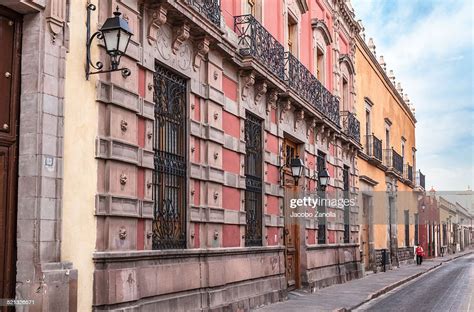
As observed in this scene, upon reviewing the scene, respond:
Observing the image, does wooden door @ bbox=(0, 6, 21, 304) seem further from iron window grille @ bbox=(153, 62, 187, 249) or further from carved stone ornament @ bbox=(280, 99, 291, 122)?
carved stone ornament @ bbox=(280, 99, 291, 122)

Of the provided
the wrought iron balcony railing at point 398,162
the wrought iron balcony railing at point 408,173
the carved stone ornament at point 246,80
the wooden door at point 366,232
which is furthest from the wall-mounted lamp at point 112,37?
the wrought iron balcony railing at point 408,173

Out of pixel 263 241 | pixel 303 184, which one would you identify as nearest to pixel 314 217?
pixel 303 184

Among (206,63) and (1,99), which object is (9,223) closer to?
(1,99)

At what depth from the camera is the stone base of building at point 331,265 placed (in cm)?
1645

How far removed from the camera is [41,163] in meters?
6.39

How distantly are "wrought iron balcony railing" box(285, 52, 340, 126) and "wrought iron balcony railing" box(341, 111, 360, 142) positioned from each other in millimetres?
1547

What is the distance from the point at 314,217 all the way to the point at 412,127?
27.6m

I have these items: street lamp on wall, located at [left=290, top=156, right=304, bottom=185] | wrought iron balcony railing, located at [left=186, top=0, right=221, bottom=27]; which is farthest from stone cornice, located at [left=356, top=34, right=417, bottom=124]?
wrought iron balcony railing, located at [left=186, top=0, right=221, bottom=27]

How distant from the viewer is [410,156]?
132 feet

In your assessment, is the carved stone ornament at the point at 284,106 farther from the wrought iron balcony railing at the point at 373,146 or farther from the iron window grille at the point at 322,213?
the wrought iron balcony railing at the point at 373,146

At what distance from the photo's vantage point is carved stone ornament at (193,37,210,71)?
32.8ft

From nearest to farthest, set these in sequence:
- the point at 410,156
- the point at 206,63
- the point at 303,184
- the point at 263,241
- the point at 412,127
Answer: the point at 206,63 < the point at 263,241 < the point at 303,184 < the point at 410,156 < the point at 412,127

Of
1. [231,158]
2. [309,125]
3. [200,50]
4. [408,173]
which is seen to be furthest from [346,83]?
[408,173]

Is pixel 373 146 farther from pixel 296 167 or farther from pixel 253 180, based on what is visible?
pixel 253 180
